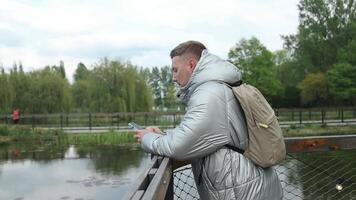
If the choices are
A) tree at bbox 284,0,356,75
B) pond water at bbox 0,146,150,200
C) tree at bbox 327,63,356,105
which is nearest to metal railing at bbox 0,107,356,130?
tree at bbox 327,63,356,105

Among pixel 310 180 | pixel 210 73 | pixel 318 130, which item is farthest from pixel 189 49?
pixel 318 130

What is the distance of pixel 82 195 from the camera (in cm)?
1106

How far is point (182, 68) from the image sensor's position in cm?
218

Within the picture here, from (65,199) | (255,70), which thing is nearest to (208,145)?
(65,199)

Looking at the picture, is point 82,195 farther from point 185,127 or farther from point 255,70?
point 255,70

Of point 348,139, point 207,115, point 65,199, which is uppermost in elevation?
point 207,115

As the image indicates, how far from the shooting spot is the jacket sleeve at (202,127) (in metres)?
1.92

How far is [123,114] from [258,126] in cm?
2428

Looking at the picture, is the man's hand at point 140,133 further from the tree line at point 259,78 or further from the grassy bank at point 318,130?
the tree line at point 259,78

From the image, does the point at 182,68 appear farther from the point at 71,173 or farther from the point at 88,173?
the point at 71,173

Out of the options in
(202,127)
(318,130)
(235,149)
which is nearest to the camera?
(202,127)

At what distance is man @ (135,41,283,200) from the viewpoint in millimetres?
1931

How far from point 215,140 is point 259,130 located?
225 millimetres

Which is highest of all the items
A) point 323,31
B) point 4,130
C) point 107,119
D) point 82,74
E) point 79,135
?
point 323,31
